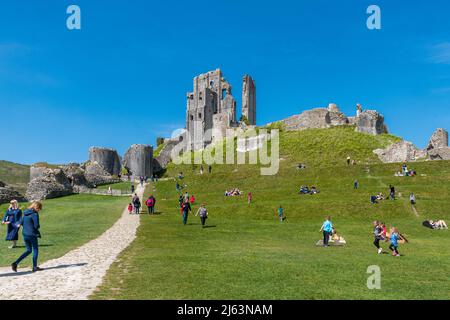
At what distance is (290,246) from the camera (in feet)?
66.2

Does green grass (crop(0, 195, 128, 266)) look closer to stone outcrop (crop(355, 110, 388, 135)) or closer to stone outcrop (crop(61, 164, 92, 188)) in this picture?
stone outcrop (crop(61, 164, 92, 188))

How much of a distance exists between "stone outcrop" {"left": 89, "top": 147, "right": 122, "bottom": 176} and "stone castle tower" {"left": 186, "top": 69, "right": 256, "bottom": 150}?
81.5 ft

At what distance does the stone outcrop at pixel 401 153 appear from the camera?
2501 inches

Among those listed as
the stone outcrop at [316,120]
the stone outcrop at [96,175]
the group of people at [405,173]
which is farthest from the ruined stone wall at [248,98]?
the group of people at [405,173]

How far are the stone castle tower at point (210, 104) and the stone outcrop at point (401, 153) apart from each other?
147 ft

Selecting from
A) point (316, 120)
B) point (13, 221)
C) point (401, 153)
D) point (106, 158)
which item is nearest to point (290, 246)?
point (13, 221)

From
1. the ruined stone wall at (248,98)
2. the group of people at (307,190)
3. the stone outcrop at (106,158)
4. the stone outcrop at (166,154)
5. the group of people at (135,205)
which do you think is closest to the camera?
the group of people at (135,205)

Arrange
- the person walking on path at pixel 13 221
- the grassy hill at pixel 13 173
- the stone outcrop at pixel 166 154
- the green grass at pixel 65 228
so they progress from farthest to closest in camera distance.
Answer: the grassy hill at pixel 13 173 < the stone outcrop at pixel 166 154 < the person walking on path at pixel 13 221 < the green grass at pixel 65 228

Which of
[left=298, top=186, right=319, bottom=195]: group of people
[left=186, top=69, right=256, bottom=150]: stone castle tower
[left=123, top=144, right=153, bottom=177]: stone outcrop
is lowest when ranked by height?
[left=298, top=186, right=319, bottom=195]: group of people

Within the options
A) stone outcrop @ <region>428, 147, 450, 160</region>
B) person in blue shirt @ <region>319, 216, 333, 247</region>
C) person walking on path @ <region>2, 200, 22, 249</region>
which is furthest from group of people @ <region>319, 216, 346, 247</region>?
stone outcrop @ <region>428, 147, 450, 160</region>

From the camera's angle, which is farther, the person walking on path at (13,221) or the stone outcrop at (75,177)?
the stone outcrop at (75,177)

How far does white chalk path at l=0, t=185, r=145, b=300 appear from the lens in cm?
1006

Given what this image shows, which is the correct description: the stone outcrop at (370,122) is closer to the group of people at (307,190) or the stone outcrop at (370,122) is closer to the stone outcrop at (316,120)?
the stone outcrop at (316,120)
